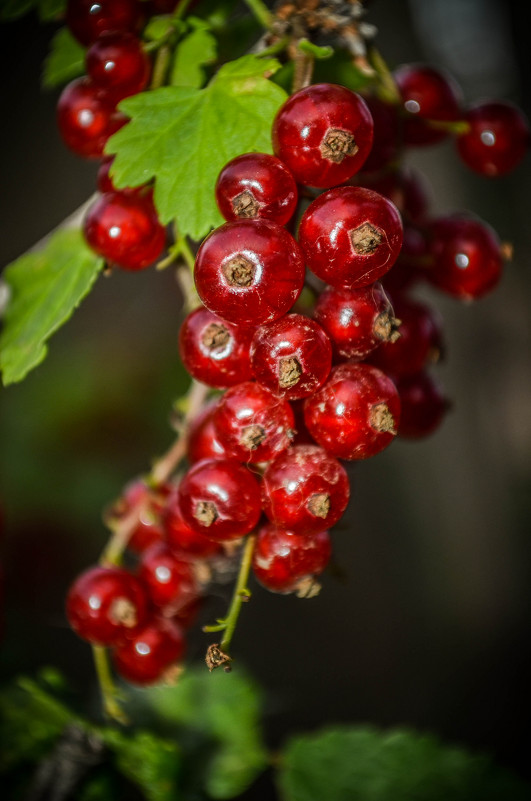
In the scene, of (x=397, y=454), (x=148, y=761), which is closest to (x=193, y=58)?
(x=148, y=761)

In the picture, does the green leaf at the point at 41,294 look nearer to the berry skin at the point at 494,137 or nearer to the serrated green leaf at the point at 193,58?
the serrated green leaf at the point at 193,58

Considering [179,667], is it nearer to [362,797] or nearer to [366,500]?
[362,797]

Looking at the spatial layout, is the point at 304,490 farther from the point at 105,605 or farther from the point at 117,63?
the point at 117,63

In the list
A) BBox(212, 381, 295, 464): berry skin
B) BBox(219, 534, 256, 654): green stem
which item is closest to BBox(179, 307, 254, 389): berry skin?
BBox(212, 381, 295, 464): berry skin

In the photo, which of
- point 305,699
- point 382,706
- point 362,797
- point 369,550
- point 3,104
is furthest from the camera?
point 369,550

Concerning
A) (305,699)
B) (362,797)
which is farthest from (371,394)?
(305,699)

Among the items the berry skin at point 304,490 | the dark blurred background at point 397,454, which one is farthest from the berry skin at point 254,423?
the dark blurred background at point 397,454

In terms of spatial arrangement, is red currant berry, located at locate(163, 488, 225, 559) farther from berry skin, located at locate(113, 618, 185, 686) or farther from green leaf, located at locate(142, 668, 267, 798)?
green leaf, located at locate(142, 668, 267, 798)
